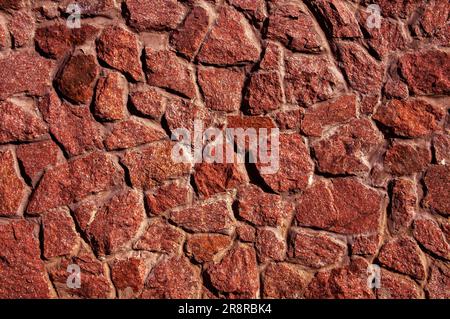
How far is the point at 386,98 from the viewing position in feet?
9.11

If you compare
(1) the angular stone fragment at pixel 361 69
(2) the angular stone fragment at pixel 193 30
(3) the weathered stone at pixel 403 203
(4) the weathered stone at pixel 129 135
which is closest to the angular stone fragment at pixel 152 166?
(4) the weathered stone at pixel 129 135

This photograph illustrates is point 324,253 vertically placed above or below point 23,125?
below

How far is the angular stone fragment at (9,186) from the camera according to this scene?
280cm

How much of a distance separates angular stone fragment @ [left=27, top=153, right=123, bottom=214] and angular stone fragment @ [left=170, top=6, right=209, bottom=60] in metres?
0.66

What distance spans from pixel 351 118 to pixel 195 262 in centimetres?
104

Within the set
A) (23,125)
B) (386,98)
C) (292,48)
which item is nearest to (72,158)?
(23,125)

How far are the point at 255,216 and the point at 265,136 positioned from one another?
0.39m

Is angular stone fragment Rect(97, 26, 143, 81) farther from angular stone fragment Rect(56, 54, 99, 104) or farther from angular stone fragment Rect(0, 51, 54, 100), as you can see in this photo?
angular stone fragment Rect(0, 51, 54, 100)

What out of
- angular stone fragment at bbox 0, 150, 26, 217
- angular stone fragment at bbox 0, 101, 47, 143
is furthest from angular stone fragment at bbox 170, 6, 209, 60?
angular stone fragment at bbox 0, 150, 26, 217

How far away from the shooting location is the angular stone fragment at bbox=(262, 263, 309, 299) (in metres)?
2.79

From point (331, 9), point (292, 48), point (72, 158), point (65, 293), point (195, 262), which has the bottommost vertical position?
point (65, 293)

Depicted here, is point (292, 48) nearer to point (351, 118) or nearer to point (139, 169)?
point (351, 118)

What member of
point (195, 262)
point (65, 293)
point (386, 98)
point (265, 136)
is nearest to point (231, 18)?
point (265, 136)

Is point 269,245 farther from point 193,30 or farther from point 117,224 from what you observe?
point 193,30
